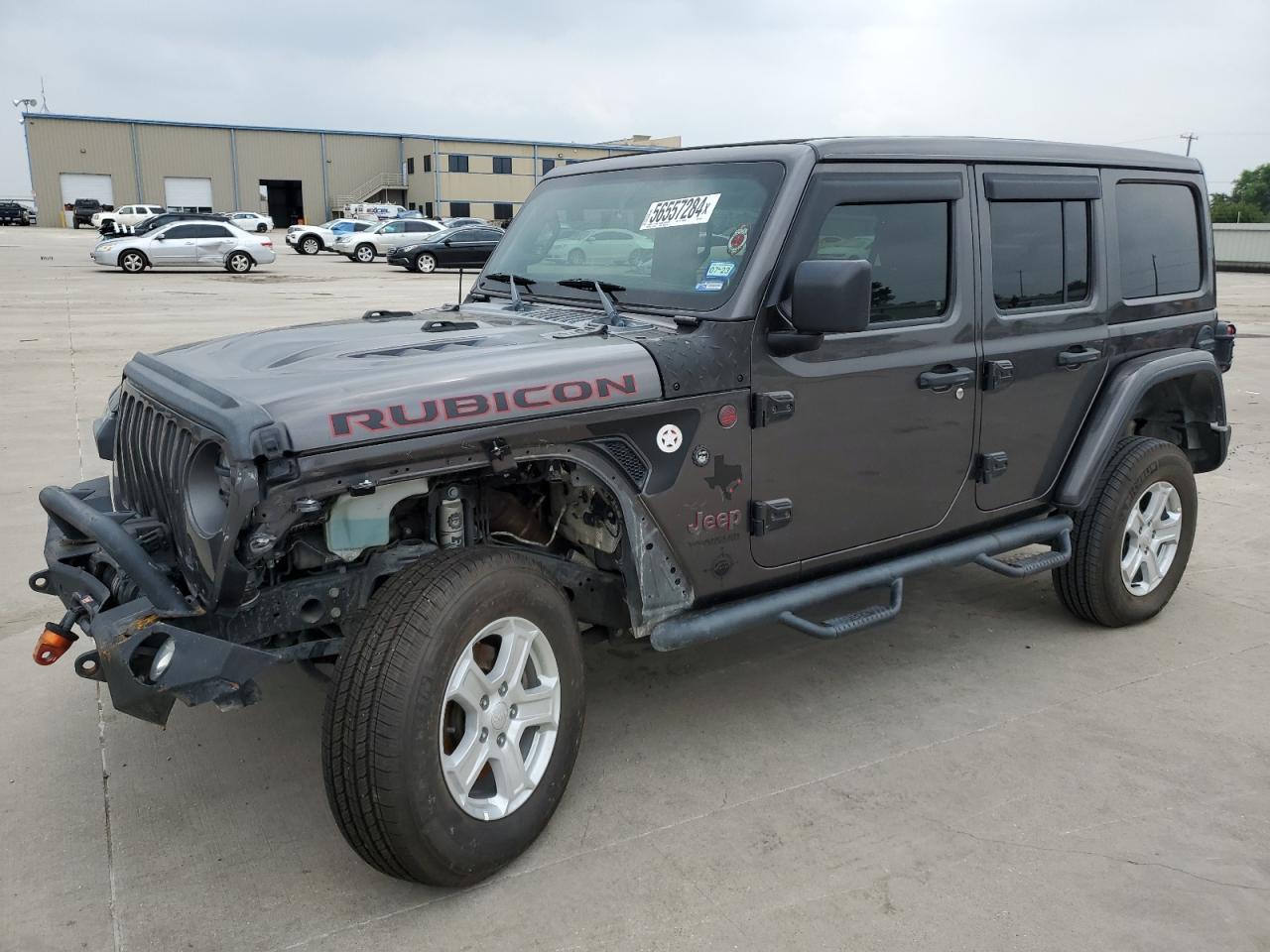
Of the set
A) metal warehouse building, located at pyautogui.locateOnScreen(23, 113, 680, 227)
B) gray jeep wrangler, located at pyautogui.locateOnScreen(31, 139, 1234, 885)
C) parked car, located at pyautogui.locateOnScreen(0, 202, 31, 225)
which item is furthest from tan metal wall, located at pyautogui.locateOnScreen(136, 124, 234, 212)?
gray jeep wrangler, located at pyautogui.locateOnScreen(31, 139, 1234, 885)

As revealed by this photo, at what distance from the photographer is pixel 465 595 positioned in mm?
2822

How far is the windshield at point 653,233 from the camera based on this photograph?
349 cm

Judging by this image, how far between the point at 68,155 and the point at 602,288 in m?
69.3

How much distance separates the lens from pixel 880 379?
3.68 m

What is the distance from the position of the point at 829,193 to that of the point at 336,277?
24.6 metres

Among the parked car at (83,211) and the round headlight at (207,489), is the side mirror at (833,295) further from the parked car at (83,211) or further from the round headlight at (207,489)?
the parked car at (83,211)

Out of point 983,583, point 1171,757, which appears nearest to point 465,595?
point 1171,757

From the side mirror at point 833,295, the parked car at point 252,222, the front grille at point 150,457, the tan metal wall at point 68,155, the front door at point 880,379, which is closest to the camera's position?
the front grille at point 150,457

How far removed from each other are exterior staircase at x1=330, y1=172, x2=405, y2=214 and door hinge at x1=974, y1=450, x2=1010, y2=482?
228ft

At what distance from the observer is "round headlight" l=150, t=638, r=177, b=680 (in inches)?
104

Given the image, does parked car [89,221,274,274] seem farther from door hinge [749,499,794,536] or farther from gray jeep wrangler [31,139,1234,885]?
door hinge [749,499,794,536]

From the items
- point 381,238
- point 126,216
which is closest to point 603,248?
point 381,238

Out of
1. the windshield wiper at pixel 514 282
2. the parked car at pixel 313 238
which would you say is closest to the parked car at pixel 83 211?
the parked car at pixel 313 238

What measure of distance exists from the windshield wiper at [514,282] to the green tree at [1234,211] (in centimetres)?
5489
